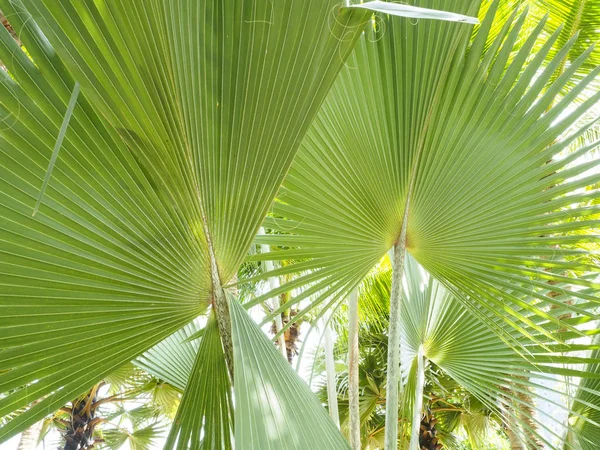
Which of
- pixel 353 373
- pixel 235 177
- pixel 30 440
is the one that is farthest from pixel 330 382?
pixel 30 440

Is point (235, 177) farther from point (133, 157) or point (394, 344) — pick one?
point (394, 344)

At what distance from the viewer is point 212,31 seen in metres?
0.83

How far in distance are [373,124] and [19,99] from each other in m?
0.76

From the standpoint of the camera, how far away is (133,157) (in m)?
0.96

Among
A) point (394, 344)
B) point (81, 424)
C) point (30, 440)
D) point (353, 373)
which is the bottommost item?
point (30, 440)

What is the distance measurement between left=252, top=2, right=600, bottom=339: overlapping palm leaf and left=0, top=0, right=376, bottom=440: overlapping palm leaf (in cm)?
30

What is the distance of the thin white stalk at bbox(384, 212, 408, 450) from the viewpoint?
1282mm

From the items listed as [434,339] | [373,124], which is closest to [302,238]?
[373,124]

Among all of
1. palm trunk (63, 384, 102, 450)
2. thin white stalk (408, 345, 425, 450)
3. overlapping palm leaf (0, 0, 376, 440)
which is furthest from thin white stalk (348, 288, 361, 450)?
palm trunk (63, 384, 102, 450)

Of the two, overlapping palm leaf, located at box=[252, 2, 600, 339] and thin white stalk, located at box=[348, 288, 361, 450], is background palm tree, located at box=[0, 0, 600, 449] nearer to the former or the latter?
overlapping palm leaf, located at box=[252, 2, 600, 339]

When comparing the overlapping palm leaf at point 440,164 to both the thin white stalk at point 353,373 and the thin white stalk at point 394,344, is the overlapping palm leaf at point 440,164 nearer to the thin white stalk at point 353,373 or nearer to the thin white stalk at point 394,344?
the thin white stalk at point 394,344

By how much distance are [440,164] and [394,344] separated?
0.48 m

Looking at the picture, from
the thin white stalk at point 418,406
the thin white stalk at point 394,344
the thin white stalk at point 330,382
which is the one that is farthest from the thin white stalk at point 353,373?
the thin white stalk at point 394,344

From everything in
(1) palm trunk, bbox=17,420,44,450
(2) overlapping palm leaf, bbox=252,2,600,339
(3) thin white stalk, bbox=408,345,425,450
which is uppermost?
(2) overlapping palm leaf, bbox=252,2,600,339
